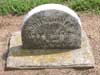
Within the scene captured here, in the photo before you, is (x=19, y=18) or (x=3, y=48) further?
(x=19, y=18)

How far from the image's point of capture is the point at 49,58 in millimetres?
6332

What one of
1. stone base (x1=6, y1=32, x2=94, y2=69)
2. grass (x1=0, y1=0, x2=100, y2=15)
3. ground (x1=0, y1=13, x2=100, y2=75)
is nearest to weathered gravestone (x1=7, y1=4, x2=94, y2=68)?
stone base (x1=6, y1=32, x2=94, y2=69)

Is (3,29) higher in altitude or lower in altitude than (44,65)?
higher

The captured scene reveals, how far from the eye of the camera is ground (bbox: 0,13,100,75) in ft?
20.1

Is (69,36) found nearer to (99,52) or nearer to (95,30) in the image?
(99,52)

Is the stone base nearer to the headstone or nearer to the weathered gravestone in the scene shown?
the weathered gravestone

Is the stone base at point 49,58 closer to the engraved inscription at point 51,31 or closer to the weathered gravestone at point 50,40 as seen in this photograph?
the weathered gravestone at point 50,40

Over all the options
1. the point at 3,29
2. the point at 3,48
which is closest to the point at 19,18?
the point at 3,29

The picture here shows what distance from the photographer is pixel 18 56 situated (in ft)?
21.1

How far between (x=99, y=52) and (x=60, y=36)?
0.77m

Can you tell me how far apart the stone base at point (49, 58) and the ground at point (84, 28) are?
81mm

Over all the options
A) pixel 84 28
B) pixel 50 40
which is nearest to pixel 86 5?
pixel 84 28

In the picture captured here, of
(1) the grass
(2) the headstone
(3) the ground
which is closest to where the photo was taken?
(3) the ground

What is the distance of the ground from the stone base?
8cm
